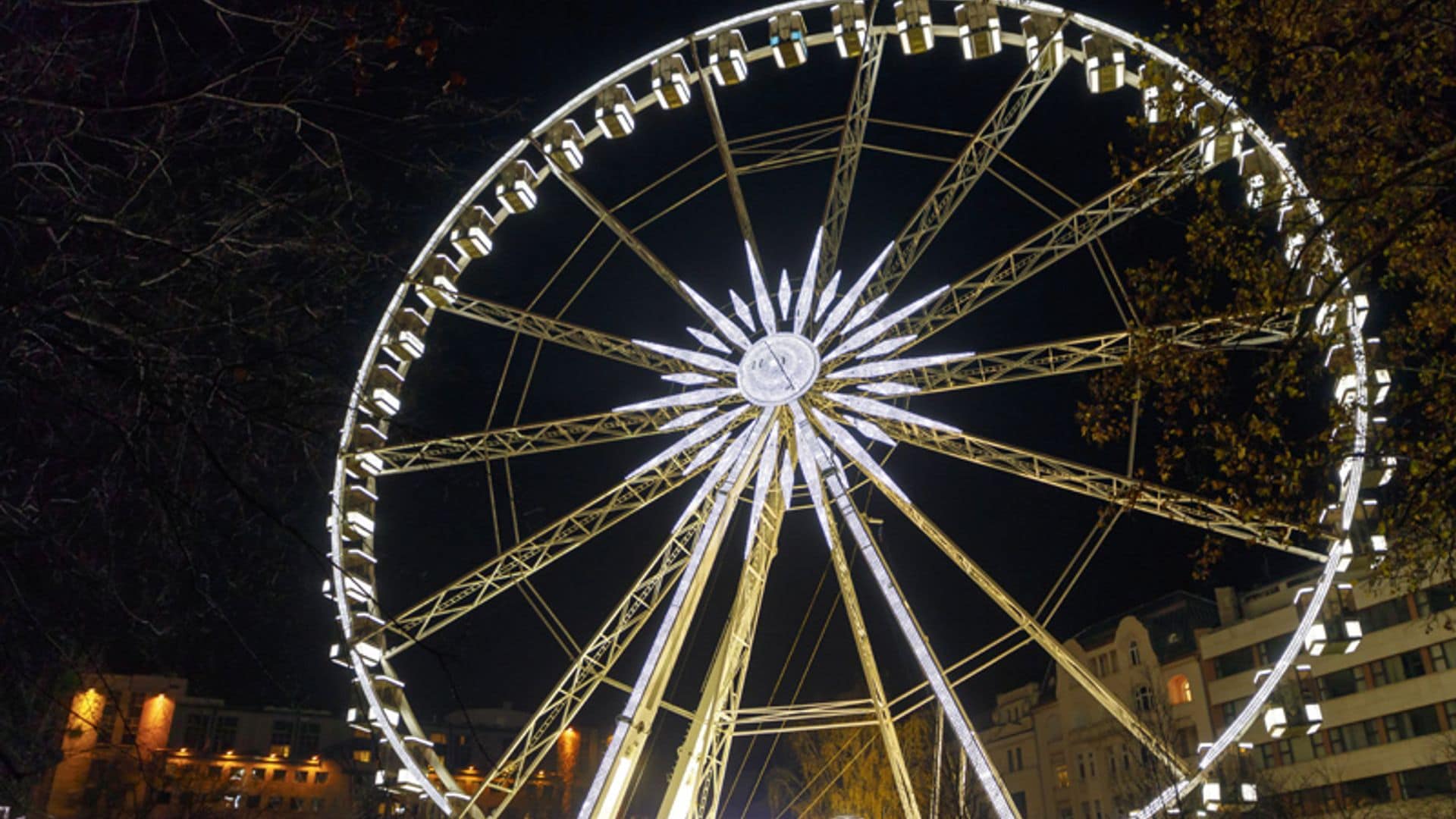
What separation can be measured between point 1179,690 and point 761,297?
40.5 m

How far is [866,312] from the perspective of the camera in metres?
17.3

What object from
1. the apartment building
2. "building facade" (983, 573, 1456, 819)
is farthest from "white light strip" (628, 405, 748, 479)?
the apartment building

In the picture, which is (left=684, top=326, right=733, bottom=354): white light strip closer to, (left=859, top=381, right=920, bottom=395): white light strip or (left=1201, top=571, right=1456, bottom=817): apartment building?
(left=859, top=381, right=920, bottom=395): white light strip

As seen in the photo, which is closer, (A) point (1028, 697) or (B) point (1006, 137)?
(B) point (1006, 137)

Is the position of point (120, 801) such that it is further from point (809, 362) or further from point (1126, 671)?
point (809, 362)

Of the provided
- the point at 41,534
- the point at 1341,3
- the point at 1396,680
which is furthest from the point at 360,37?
the point at 1396,680

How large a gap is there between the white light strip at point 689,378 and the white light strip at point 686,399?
0.52 feet

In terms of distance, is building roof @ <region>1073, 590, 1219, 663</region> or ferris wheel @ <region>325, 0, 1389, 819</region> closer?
ferris wheel @ <region>325, 0, 1389, 819</region>

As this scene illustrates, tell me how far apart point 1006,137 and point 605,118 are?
6799 millimetres

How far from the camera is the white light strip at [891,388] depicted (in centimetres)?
1619

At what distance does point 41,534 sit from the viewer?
6.12m

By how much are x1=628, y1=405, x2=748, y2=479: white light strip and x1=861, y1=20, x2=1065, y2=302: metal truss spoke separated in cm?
292

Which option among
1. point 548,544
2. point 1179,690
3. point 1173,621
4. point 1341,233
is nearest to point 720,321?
point 548,544

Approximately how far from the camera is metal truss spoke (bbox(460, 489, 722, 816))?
16.2m
